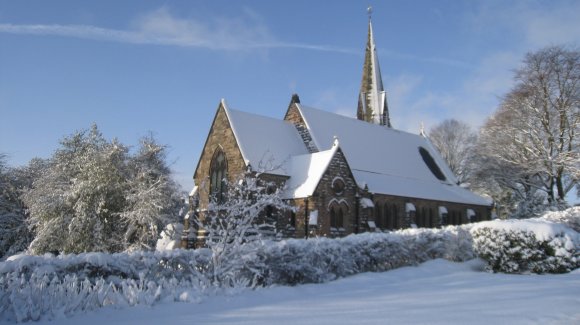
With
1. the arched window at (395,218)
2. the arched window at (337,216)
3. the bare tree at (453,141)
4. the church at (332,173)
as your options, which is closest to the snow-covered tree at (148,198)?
the church at (332,173)

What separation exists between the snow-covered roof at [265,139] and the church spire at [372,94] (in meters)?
14.4

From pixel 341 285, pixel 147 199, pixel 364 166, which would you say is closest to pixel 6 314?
pixel 341 285

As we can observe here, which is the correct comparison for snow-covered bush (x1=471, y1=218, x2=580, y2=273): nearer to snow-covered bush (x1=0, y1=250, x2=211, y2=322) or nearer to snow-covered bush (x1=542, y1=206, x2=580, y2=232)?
snow-covered bush (x1=542, y1=206, x2=580, y2=232)

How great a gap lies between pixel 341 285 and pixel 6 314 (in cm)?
785

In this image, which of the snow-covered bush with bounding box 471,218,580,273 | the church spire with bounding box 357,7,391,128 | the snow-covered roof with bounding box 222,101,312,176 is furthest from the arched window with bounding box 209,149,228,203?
the church spire with bounding box 357,7,391,128

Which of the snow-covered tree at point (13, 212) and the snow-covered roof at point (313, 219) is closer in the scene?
the snow-covered roof at point (313, 219)

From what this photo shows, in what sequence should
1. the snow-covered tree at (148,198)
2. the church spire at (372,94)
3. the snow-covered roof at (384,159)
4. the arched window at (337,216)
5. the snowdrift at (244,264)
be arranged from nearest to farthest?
the snowdrift at (244,264) < the snow-covered tree at (148,198) < the arched window at (337,216) < the snow-covered roof at (384,159) < the church spire at (372,94)

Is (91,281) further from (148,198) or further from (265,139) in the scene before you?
(265,139)

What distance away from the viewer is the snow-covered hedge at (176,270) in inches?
300

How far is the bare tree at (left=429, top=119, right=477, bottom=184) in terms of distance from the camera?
156ft

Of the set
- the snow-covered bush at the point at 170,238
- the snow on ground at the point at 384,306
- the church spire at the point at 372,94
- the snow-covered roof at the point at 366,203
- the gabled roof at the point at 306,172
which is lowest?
the snow on ground at the point at 384,306

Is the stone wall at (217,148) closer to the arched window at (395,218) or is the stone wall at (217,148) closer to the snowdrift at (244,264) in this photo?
the snowdrift at (244,264)

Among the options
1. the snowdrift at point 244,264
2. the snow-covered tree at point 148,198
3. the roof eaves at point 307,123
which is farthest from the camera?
the roof eaves at point 307,123

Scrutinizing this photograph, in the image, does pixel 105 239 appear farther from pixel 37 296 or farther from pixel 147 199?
pixel 37 296
